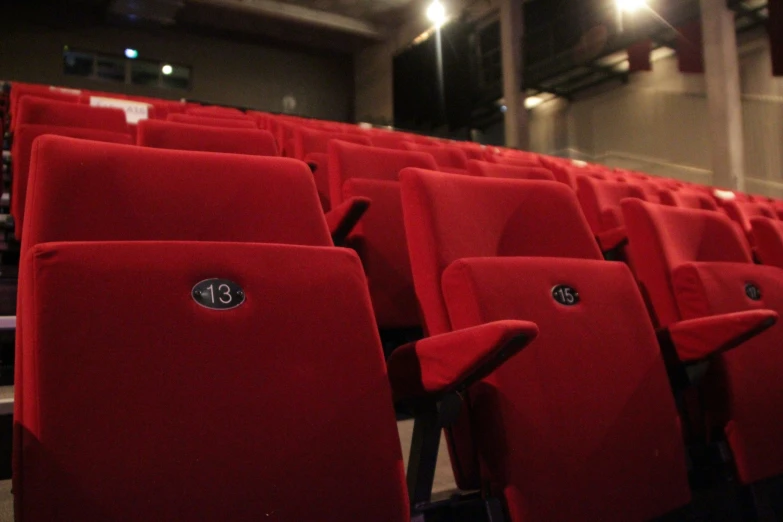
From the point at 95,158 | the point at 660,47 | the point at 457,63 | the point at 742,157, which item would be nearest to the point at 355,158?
the point at 95,158

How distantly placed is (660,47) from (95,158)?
2.57 m

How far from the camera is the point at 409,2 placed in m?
2.84

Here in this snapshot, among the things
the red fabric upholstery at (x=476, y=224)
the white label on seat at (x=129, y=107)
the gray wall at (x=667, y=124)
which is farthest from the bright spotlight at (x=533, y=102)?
the red fabric upholstery at (x=476, y=224)

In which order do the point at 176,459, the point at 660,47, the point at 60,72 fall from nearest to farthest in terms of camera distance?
the point at 176,459 < the point at 660,47 < the point at 60,72

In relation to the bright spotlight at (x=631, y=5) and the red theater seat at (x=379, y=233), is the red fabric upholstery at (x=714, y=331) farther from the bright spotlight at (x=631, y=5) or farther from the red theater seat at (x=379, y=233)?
the bright spotlight at (x=631, y=5)

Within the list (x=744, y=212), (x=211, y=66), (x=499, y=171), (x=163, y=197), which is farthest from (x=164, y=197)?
(x=211, y=66)

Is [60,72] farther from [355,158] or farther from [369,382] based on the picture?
[369,382]

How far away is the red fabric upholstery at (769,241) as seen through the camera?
1.60 feet

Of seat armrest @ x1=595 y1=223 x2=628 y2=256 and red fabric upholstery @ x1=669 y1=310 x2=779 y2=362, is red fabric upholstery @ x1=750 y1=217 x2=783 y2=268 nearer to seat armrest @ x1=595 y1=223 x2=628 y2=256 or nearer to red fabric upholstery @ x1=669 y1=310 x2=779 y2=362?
seat armrest @ x1=595 y1=223 x2=628 y2=256

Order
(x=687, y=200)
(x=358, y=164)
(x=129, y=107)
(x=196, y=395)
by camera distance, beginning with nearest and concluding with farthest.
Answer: (x=196, y=395)
(x=358, y=164)
(x=687, y=200)
(x=129, y=107)

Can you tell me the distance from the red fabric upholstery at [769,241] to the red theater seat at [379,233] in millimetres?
291

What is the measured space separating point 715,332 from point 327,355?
0.19m

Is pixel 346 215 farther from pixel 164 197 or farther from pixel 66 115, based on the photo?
pixel 66 115

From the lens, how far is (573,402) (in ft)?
0.85
